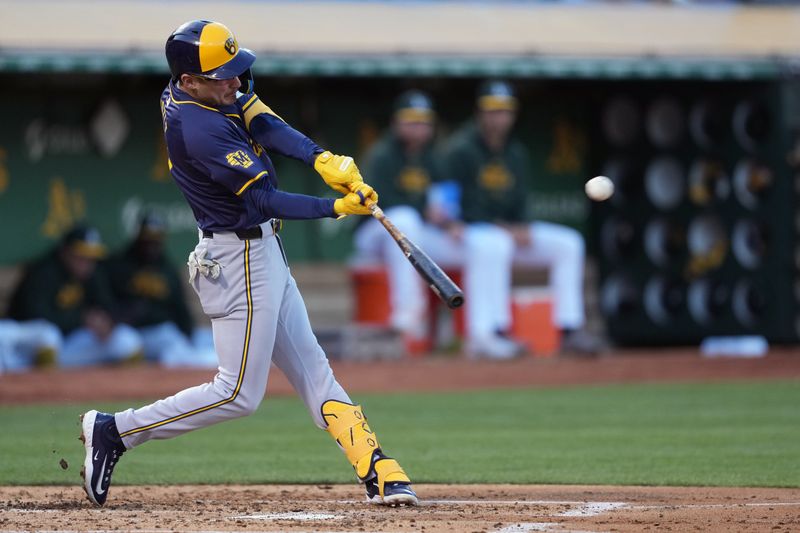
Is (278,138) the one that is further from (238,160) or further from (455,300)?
(455,300)

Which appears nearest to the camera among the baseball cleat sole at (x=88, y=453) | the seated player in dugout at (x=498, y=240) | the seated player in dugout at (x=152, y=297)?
the baseball cleat sole at (x=88, y=453)

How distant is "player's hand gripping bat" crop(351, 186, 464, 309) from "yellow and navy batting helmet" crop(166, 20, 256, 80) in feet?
1.94

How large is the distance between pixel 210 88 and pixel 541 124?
8689 mm

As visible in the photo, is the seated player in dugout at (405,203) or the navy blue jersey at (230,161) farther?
the seated player in dugout at (405,203)

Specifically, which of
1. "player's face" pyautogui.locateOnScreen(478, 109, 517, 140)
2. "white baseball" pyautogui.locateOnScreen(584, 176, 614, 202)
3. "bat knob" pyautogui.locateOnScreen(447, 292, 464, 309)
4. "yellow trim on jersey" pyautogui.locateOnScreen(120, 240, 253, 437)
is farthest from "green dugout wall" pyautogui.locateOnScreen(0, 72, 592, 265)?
"bat knob" pyautogui.locateOnScreen(447, 292, 464, 309)

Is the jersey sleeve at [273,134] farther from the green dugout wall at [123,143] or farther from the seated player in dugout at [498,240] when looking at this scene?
the green dugout wall at [123,143]

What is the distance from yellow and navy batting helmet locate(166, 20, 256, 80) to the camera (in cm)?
494

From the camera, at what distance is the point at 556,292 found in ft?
37.7

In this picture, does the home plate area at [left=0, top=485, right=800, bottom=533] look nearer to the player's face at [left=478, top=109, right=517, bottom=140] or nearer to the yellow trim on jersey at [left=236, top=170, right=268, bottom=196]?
the yellow trim on jersey at [left=236, top=170, right=268, bottom=196]

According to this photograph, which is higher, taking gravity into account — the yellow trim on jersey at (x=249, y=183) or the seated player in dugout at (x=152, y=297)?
the yellow trim on jersey at (x=249, y=183)

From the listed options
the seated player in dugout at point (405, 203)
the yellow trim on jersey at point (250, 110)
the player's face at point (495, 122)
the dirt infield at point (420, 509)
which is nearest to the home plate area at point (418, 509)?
the dirt infield at point (420, 509)

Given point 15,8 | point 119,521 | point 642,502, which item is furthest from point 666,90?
point 119,521

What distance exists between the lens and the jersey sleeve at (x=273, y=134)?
16.9 feet

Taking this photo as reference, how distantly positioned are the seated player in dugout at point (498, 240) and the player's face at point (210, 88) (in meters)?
6.22
